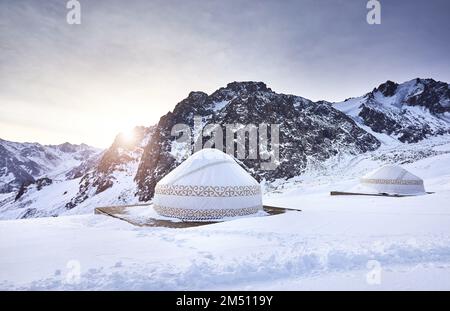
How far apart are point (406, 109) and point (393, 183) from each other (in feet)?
358

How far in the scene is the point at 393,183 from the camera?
21.8 m

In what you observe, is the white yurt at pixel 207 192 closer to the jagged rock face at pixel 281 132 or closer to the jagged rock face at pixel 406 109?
the jagged rock face at pixel 281 132

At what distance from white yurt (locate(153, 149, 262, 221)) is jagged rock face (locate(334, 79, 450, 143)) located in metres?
90.5

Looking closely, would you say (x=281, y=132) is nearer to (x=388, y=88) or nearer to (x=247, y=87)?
(x=247, y=87)

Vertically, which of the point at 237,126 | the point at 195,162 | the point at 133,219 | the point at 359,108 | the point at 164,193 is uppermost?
the point at 359,108

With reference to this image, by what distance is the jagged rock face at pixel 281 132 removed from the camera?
225ft

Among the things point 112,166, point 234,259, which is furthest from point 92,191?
point 234,259

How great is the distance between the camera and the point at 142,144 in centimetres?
12875

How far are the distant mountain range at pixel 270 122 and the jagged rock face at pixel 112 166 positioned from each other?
30 cm

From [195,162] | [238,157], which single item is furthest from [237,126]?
[195,162]

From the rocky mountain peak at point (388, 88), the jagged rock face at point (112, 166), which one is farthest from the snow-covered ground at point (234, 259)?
the rocky mountain peak at point (388, 88)
